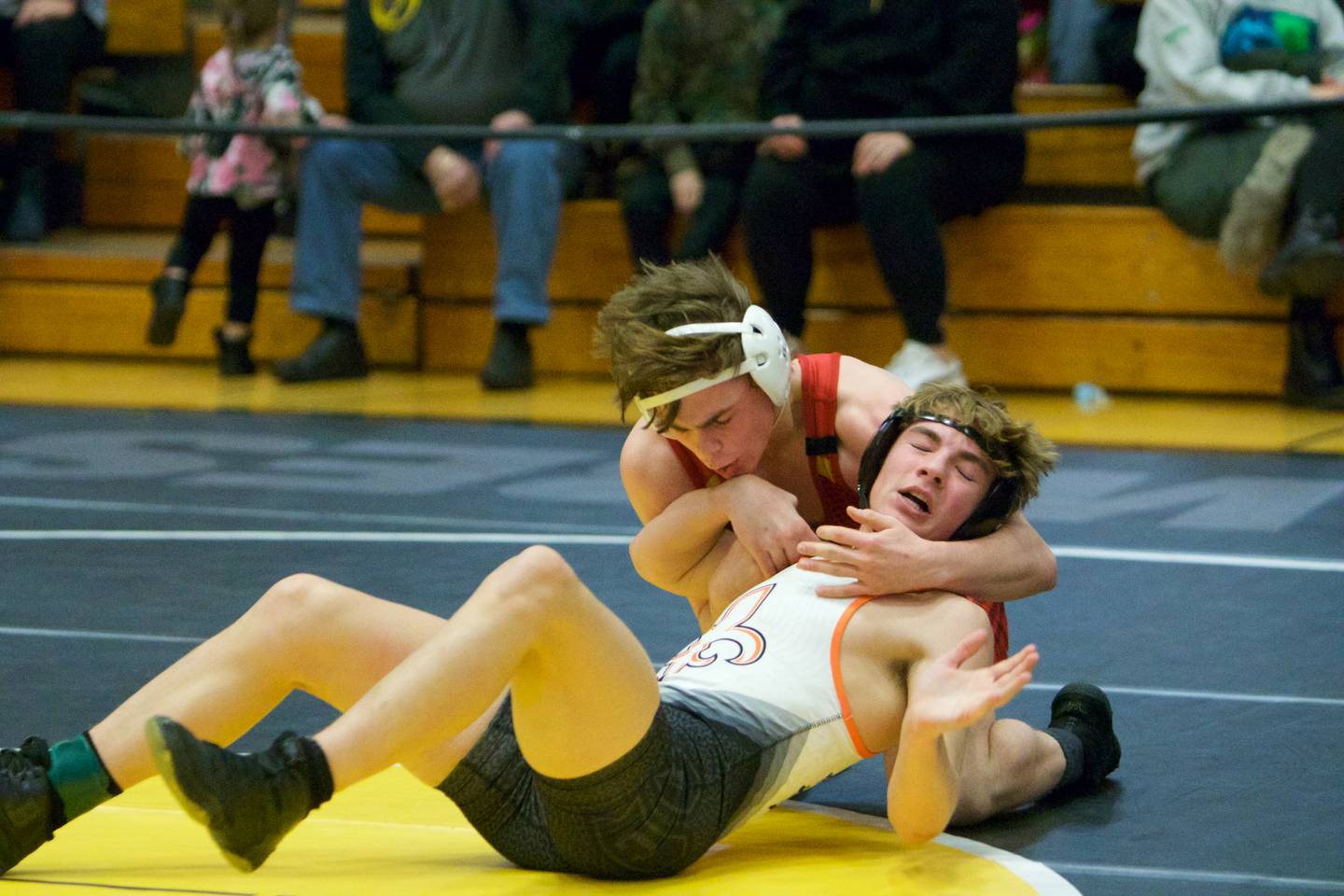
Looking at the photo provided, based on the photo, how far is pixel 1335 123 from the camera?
20.3 feet

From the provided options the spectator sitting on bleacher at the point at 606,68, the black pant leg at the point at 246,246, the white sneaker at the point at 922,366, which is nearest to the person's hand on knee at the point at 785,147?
the white sneaker at the point at 922,366

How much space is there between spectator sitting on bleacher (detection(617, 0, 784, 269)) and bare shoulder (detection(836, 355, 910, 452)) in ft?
12.6

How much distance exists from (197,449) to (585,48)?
253cm

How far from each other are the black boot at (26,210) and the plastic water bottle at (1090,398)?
4447mm

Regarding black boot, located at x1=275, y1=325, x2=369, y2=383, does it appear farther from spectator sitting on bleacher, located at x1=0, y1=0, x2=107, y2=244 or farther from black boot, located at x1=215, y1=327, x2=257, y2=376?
spectator sitting on bleacher, located at x1=0, y1=0, x2=107, y2=244

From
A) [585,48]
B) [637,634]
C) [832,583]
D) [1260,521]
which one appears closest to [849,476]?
[832,583]

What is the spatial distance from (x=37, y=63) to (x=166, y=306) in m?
1.60

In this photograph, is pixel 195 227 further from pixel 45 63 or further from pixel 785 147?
pixel 785 147

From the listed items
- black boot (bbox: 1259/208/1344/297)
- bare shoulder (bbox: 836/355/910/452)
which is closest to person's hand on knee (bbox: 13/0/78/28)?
black boot (bbox: 1259/208/1344/297)

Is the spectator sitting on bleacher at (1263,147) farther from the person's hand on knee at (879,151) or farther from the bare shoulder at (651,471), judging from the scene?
the bare shoulder at (651,471)

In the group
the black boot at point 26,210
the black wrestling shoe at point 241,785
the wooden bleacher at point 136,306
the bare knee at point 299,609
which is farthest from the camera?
the black boot at point 26,210

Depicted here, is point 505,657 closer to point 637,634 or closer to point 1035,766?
point 1035,766

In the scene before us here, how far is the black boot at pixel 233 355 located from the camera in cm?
738

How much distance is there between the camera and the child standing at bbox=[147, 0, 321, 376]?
7.13m
